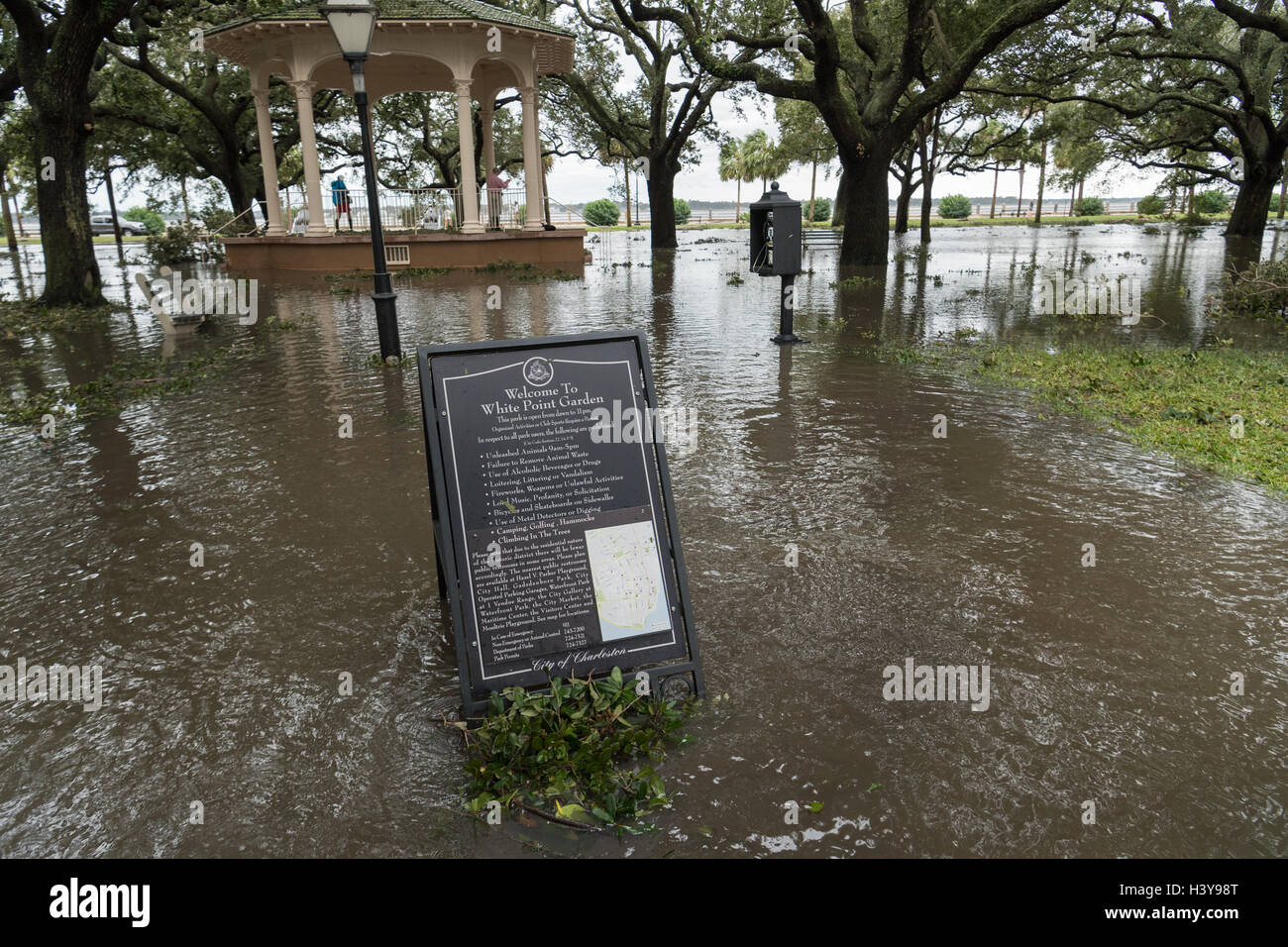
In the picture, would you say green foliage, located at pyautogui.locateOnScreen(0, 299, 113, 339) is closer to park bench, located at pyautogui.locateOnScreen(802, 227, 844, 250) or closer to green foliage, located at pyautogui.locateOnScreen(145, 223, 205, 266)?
green foliage, located at pyautogui.locateOnScreen(145, 223, 205, 266)

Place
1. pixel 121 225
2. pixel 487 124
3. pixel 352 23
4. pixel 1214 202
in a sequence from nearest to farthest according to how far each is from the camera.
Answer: pixel 352 23 → pixel 487 124 → pixel 1214 202 → pixel 121 225

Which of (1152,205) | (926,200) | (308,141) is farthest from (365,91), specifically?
(1152,205)

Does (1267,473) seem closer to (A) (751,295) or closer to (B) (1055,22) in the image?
(A) (751,295)

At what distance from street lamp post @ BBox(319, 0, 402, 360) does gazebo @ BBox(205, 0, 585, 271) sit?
13.0 m

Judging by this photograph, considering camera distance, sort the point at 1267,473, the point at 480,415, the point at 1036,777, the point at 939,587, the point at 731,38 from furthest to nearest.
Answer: the point at 731,38
the point at 1267,473
the point at 939,587
the point at 480,415
the point at 1036,777

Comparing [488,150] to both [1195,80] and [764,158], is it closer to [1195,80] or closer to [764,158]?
[1195,80]

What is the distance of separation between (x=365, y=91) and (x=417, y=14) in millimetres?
14478

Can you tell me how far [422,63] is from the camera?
24.3 metres

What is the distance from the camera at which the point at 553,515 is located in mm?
3369

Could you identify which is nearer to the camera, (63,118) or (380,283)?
(380,283)

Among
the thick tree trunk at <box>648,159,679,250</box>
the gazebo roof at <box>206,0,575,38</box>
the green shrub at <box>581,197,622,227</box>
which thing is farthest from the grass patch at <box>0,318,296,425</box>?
the green shrub at <box>581,197,622,227</box>
